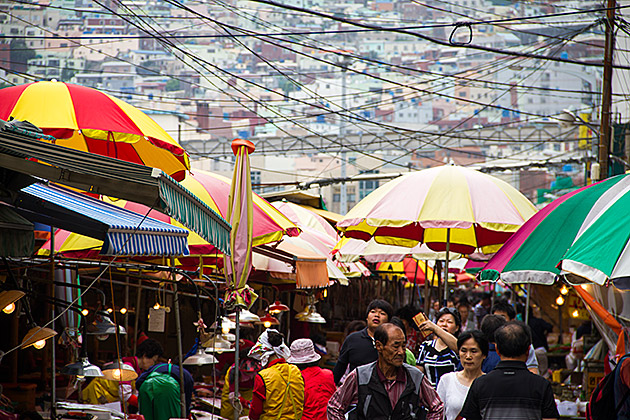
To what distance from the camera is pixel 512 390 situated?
16.1ft

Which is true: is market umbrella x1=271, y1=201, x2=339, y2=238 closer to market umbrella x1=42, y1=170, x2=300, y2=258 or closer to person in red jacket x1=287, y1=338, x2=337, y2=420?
market umbrella x1=42, y1=170, x2=300, y2=258

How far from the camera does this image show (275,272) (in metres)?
11.7

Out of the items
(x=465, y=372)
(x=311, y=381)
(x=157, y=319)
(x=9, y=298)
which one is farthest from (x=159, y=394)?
(x=465, y=372)

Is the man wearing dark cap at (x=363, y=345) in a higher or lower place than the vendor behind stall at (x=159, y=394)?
higher

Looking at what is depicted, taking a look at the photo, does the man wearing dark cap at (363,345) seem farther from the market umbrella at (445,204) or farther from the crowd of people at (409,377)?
the market umbrella at (445,204)

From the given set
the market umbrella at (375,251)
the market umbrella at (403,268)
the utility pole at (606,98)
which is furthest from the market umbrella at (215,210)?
the market umbrella at (403,268)

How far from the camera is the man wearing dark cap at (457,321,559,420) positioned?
488 cm

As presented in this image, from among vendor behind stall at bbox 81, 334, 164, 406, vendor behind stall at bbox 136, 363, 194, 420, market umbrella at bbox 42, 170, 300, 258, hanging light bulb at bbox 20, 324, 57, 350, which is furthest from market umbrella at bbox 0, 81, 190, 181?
vendor behind stall at bbox 81, 334, 164, 406

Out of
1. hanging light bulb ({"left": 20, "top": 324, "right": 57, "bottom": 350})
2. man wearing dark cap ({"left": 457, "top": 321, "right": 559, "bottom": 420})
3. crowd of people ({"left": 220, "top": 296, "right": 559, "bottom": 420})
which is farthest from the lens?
hanging light bulb ({"left": 20, "top": 324, "right": 57, "bottom": 350})

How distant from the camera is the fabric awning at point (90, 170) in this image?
3936 millimetres

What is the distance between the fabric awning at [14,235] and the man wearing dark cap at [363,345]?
10.6 ft

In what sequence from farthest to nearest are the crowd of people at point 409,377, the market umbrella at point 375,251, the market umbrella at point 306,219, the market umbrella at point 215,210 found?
the market umbrella at point 306,219 < the market umbrella at point 375,251 < the market umbrella at point 215,210 < the crowd of people at point 409,377

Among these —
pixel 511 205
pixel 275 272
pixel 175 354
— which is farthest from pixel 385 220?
pixel 175 354

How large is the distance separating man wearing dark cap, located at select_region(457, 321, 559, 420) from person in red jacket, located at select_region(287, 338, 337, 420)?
2217 mm
